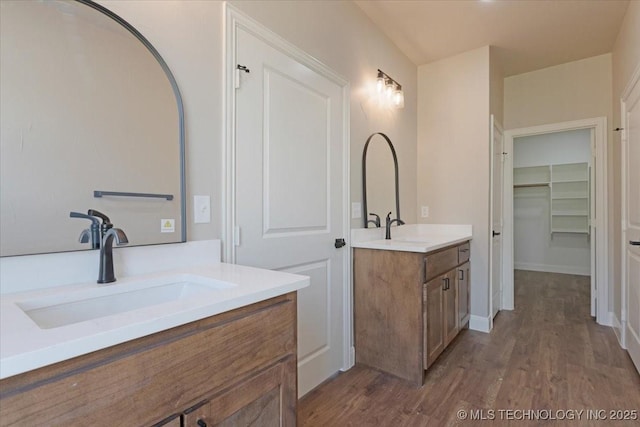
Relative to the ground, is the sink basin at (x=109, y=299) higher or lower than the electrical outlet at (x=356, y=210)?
lower

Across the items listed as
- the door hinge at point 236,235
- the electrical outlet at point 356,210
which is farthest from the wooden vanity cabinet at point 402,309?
the door hinge at point 236,235

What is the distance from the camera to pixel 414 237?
3080 millimetres

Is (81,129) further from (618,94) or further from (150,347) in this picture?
(618,94)

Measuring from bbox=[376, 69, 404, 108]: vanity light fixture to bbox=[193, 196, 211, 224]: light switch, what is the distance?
1.80 metres

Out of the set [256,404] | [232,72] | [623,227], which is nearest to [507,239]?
[623,227]

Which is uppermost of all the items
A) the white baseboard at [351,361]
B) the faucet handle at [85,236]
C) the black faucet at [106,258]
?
the faucet handle at [85,236]

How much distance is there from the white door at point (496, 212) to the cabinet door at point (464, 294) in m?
0.35

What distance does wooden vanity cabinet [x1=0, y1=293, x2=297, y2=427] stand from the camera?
553mm

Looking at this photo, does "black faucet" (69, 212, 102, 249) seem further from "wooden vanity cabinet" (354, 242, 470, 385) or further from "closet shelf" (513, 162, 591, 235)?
"closet shelf" (513, 162, 591, 235)

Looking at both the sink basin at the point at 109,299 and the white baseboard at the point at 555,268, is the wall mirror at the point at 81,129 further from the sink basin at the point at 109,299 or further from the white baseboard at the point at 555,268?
the white baseboard at the point at 555,268

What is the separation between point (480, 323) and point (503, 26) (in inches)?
102

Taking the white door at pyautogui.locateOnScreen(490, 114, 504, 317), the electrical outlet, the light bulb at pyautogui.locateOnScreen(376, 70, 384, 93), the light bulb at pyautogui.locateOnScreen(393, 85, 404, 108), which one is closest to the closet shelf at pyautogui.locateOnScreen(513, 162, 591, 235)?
the white door at pyautogui.locateOnScreen(490, 114, 504, 317)

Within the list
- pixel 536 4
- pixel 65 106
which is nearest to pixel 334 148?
pixel 65 106

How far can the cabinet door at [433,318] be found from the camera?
204 centimetres
